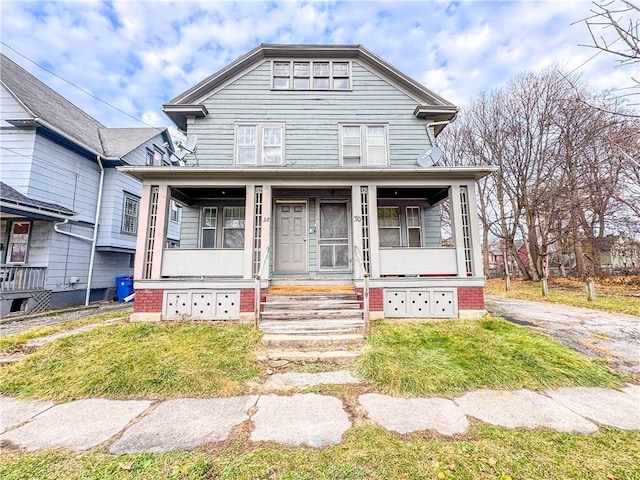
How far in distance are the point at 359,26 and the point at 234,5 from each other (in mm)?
4121

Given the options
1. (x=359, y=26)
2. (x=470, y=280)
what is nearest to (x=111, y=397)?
(x=470, y=280)

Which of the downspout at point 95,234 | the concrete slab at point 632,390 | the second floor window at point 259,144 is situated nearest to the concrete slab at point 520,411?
the concrete slab at point 632,390

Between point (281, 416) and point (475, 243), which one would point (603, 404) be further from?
point (475, 243)

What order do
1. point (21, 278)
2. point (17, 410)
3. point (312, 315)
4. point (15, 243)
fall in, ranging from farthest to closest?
point (15, 243)
point (21, 278)
point (312, 315)
point (17, 410)

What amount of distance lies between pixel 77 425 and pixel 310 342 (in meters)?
2.99

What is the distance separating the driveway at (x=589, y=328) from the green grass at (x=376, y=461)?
9.18 feet

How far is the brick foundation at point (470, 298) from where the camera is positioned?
20.6ft

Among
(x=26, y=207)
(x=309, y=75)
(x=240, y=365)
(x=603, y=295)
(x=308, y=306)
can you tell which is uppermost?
(x=309, y=75)

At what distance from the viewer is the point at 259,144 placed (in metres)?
8.50

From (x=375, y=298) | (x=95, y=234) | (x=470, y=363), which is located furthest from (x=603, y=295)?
(x=95, y=234)

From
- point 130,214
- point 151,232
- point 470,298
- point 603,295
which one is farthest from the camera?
point 130,214

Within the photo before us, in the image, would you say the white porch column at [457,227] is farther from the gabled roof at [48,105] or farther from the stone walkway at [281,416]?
the gabled roof at [48,105]

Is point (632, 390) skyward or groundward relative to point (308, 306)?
groundward

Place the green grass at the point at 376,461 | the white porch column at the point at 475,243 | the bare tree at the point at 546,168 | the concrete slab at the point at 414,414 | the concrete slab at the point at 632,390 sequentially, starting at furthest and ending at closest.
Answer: the bare tree at the point at 546,168
the white porch column at the point at 475,243
the concrete slab at the point at 632,390
the concrete slab at the point at 414,414
the green grass at the point at 376,461
